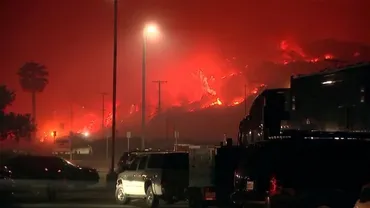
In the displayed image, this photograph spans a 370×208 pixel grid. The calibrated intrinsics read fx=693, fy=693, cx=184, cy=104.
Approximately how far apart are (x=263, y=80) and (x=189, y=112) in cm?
1365

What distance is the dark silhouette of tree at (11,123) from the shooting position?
61.9 metres

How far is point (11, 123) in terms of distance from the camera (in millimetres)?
63031

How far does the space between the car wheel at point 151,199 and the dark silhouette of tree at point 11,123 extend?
132ft

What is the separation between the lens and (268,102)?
24812mm

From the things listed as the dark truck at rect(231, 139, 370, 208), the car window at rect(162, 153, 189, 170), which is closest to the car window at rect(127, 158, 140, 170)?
the car window at rect(162, 153, 189, 170)

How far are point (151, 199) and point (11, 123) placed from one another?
42.2 meters

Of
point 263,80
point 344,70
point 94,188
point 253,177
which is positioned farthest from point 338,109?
point 263,80

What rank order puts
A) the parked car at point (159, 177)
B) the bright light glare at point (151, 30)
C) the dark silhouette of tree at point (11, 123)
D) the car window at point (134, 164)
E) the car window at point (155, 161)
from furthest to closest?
the dark silhouette of tree at point (11, 123) < the bright light glare at point (151, 30) < the car window at point (134, 164) < the car window at point (155, 161) < the parked car at point (159, 177)

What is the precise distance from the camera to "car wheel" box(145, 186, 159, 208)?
76.7ft

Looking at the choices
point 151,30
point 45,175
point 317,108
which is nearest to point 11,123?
point 151,30

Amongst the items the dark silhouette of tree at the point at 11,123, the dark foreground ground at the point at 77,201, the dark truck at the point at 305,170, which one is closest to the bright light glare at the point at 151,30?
the dark foreground ground at the point at 77,201

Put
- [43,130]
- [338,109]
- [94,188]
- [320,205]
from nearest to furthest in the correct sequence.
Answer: [320,205] < [338,109] < [94,188] < [43,130]

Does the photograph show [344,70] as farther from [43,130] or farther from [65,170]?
[43,130]

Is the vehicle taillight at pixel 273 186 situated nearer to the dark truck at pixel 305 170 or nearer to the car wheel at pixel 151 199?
the dark truck at pixel 305 170
